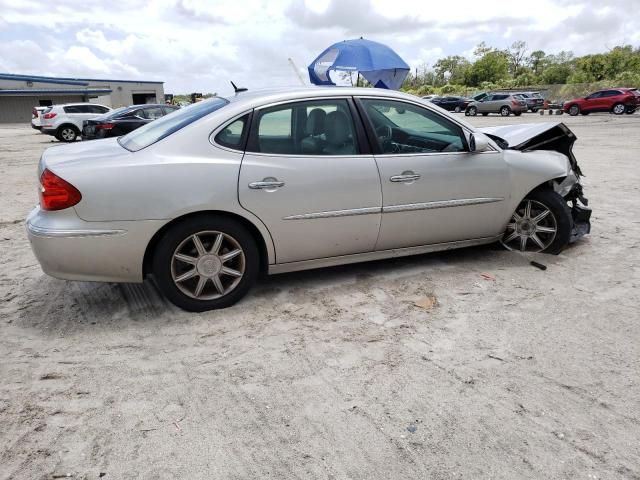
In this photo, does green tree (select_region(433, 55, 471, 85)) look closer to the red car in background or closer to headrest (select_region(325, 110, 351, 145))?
the red car in background

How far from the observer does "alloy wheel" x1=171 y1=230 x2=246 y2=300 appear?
334cm

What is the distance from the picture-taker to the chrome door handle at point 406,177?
3.76 meters

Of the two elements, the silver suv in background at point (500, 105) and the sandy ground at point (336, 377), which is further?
the silver suv in background at point (500, 105)

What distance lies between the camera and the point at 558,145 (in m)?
4.89

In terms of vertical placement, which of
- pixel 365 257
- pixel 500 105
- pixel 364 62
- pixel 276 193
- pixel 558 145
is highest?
pixel 364 62

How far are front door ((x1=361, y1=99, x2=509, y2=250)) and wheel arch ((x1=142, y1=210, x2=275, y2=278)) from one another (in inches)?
35.7

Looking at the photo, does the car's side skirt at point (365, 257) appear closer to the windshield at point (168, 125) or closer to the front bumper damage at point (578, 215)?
the front bumper damage at point (578, 215)

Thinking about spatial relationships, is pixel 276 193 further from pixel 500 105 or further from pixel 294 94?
pixel 500 105

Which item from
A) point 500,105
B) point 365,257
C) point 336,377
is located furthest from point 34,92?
point 336,377

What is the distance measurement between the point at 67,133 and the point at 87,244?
1965cm

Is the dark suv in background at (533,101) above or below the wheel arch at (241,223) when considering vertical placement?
above

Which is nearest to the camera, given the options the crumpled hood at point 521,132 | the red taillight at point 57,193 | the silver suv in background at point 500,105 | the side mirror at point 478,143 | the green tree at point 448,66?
the red taillight at point 57,193

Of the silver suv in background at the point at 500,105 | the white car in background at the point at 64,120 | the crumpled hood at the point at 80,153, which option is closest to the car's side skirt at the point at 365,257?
the crumpled hood at the point at 80,153

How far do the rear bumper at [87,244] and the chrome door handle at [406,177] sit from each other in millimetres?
1739
